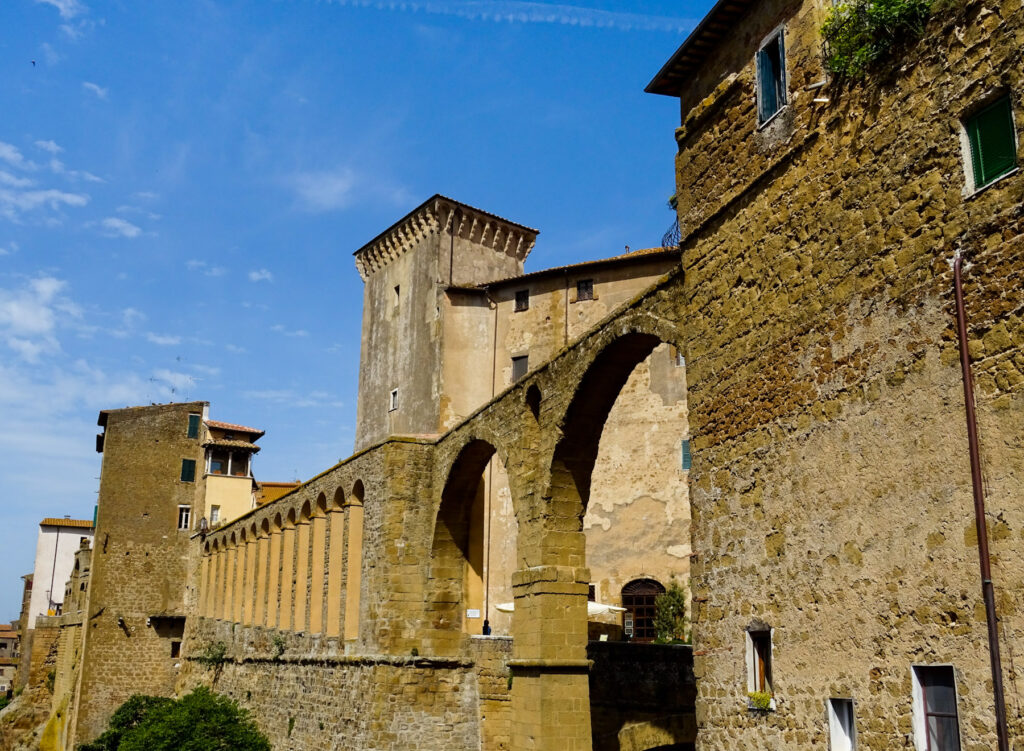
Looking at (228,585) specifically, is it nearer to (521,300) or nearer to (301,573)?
(301,573)

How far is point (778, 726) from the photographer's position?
9.33 m

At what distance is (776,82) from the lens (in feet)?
34.1

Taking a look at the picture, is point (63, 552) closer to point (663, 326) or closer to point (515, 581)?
point (515, 581)

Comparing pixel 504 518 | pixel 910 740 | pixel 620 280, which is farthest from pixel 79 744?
pixel 910 740

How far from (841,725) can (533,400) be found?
893 cm

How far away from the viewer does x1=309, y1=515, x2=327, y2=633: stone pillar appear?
2520 cm

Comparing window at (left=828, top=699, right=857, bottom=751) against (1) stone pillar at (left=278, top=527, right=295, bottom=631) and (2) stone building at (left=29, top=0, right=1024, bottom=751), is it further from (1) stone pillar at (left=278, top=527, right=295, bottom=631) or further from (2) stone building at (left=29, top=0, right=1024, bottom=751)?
(1) stone pillar at (left=278, top=527, right=295, bottom=631)

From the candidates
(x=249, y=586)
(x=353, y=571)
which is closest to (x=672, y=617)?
(x=353, y=571)

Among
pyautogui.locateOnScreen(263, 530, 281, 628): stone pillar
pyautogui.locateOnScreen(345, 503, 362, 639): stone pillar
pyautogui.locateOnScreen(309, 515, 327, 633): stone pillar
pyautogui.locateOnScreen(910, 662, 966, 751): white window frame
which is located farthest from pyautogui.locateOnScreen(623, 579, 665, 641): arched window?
pyautogui.locateOnScreen(910, 662, 966, 751): white window frame

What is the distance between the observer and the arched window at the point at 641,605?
2684cm

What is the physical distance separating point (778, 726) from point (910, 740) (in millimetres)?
1710

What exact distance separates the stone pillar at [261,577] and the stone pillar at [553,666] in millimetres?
15981

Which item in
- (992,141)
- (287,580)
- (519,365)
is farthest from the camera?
(519,365)

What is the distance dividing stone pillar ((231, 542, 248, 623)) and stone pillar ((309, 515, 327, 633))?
776 cm
